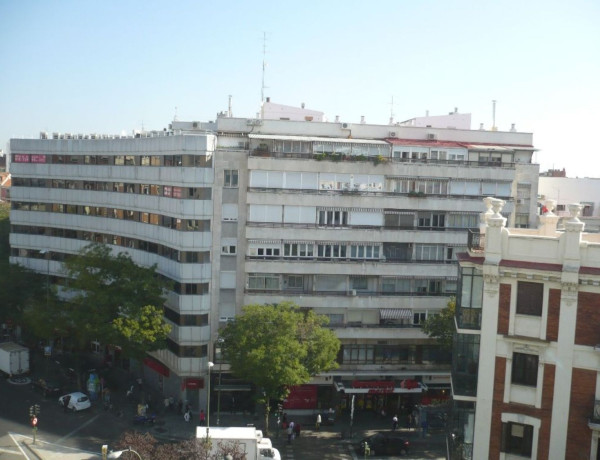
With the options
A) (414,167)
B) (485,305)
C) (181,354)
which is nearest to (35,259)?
(181,354)

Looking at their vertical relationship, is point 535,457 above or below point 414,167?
below

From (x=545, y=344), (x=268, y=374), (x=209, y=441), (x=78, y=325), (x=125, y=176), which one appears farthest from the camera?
(x=125, y=176)

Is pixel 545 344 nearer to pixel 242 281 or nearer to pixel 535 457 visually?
pixel 535 457

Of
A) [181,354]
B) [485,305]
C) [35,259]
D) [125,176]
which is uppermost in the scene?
[125,176]

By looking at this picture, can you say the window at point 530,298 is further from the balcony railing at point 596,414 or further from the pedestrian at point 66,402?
the pedestrian at point 66,402

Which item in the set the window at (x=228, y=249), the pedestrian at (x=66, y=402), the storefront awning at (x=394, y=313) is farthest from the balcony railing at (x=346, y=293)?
the pedestrian at (x=66, y=402)

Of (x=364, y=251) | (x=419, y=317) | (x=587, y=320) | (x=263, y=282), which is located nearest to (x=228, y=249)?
(x=263, y=282)

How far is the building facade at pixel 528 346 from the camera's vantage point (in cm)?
2894

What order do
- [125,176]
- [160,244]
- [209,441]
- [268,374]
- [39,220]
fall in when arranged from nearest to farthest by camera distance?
[209,441] → [268,374] → [160,244] → [125,176] → [39,220]

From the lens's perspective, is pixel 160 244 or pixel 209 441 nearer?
pixel 209 441

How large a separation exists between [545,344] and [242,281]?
28064 mm

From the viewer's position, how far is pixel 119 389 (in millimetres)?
→ 57875

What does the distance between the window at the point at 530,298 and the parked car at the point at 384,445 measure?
19966 mm

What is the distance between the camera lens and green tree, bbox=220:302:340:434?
151ft
